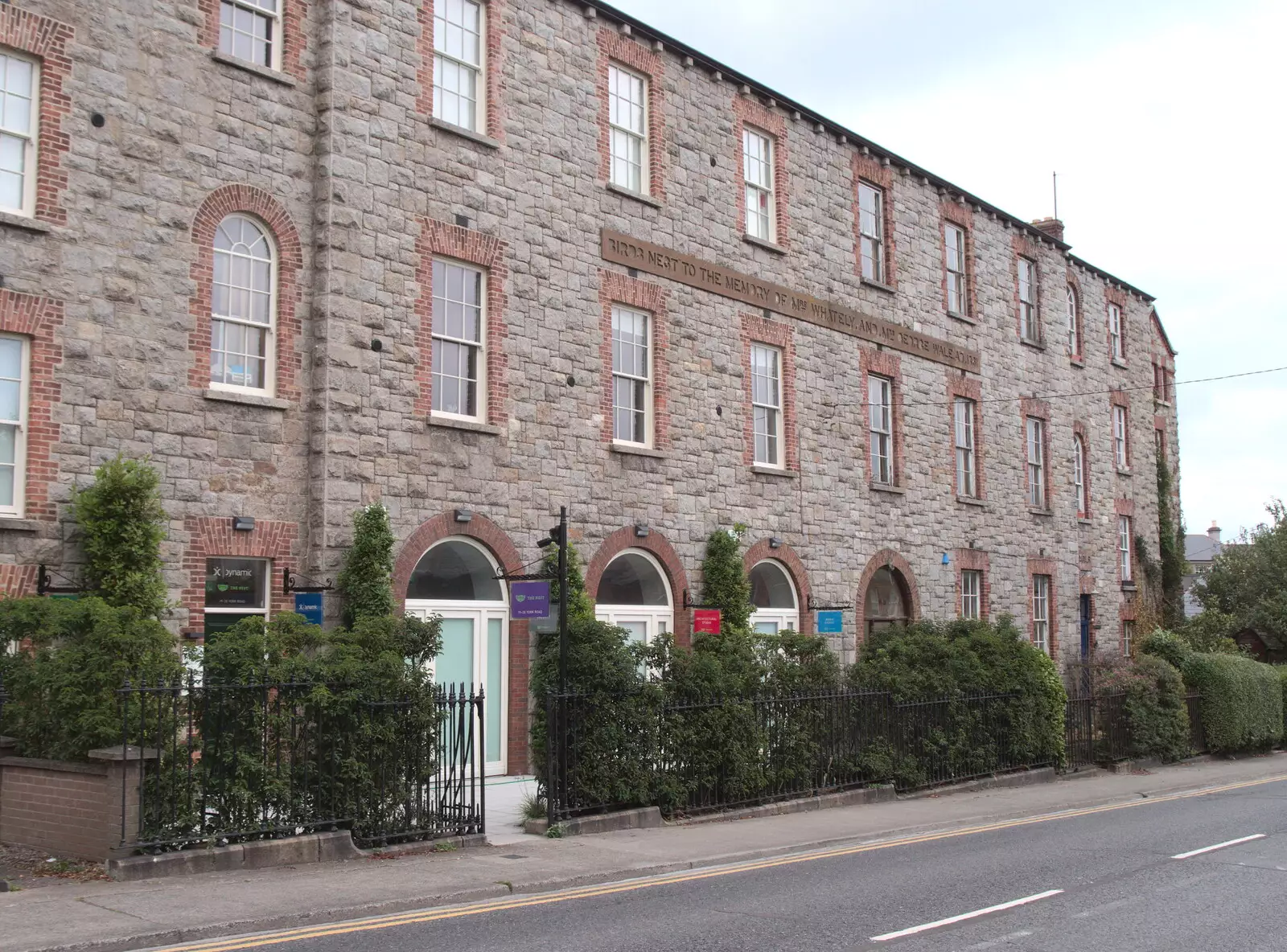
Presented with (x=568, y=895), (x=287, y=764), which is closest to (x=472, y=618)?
(x=287, y=764)

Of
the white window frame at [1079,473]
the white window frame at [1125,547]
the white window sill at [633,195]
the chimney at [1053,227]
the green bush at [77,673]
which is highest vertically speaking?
the chimney at [1053,227]

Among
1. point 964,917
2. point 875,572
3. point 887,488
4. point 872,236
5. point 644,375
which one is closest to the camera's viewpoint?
point 964,917

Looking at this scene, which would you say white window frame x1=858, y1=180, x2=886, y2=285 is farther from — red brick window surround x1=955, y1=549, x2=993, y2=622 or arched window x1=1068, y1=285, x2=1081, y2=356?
arched window x1=1068, y1=285, x2=1081, y2=356

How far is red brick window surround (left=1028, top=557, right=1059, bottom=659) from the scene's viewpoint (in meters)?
29.7

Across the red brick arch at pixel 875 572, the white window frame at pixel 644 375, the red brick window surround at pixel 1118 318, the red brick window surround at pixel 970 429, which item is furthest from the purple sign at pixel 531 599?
→ the red brick window surround at pixel 1118 318

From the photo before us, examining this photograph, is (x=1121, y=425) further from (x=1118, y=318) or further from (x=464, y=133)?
(x=464, y=133)

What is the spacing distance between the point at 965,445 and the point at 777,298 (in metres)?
7.29

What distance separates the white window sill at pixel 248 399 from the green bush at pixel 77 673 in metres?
3.87

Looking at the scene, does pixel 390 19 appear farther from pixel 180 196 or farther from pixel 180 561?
pixel 180 561

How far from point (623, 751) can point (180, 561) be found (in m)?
5.41

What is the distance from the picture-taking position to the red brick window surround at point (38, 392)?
1366 cm

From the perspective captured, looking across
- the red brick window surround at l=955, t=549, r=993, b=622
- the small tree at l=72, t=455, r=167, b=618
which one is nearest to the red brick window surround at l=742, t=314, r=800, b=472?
the red brick window surround at l=955, t=549, r=993, b=622

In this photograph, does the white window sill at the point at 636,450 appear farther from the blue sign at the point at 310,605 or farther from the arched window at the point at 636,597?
the blue sign at the point at 310,605

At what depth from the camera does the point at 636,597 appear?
1994 cm
